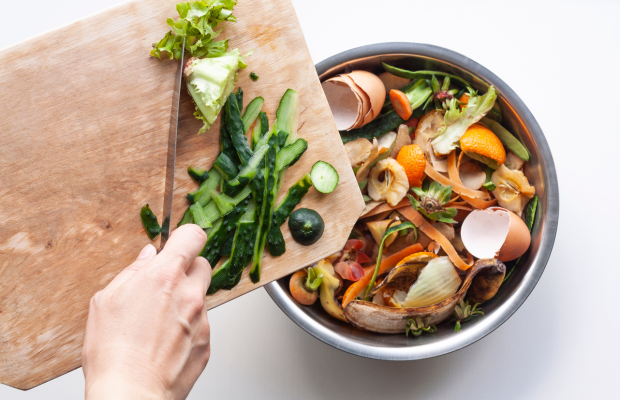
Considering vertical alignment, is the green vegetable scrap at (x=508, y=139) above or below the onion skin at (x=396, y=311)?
above

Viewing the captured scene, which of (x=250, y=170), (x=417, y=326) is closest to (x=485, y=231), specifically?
(x=417, y=326)

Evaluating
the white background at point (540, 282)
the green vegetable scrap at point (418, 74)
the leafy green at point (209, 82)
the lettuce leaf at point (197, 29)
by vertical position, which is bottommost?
the white background at point (540, 282)

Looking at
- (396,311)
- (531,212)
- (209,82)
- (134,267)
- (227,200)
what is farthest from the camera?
(531,212)

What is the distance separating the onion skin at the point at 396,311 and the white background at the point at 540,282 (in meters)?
0.36

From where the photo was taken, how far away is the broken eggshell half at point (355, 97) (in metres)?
1.54

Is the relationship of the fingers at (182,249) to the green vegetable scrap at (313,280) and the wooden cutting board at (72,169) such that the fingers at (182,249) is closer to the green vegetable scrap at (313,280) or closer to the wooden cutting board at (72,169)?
the wooden cutting board at (72,169)

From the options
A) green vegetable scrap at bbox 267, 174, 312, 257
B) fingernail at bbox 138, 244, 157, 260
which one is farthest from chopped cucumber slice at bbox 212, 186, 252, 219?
fingernail at bbox 138, 244, 157, 260

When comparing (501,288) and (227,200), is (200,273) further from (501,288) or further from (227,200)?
(501,288)

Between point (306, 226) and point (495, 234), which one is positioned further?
point (495, 234)

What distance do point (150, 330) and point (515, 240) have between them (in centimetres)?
120

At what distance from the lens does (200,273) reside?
117cm

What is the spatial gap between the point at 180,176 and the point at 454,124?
1019 mm

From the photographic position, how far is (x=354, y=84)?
1.54 metres

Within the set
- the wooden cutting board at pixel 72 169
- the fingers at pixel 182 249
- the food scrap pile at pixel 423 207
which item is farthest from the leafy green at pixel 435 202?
the wooden cutting board at pixel 72 169
